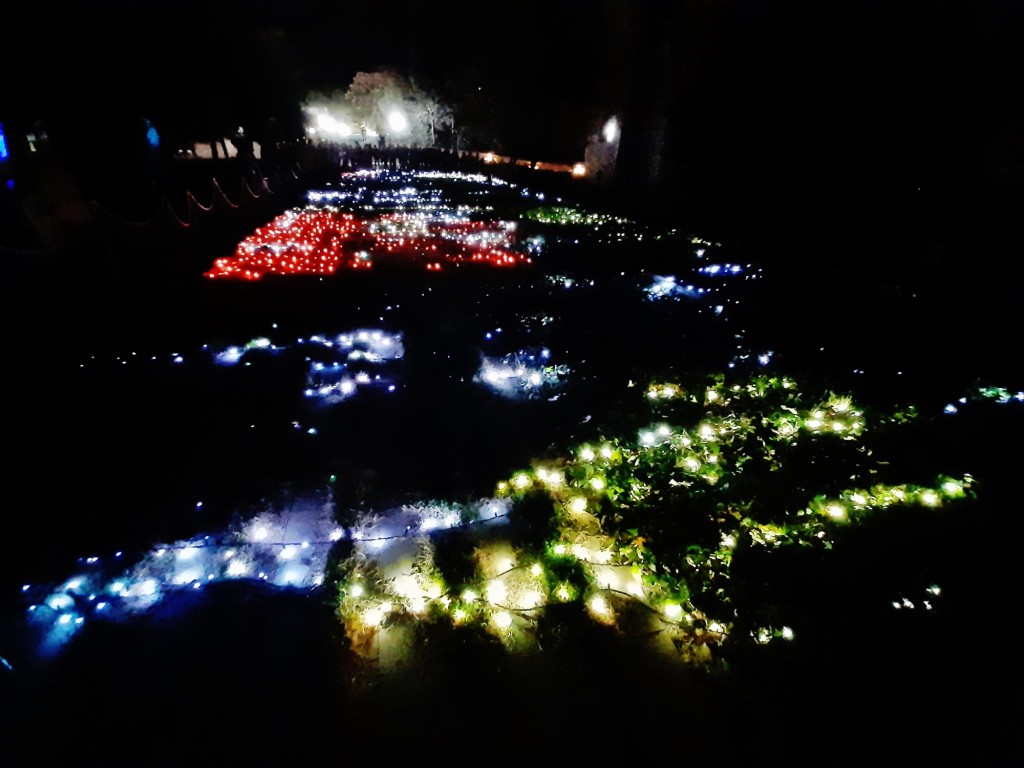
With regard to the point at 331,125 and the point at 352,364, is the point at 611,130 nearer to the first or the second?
the point at 352,364

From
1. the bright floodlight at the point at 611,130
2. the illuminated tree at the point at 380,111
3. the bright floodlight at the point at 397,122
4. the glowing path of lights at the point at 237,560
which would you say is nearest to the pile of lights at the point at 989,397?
the glowing path of lights at the point at 237,560

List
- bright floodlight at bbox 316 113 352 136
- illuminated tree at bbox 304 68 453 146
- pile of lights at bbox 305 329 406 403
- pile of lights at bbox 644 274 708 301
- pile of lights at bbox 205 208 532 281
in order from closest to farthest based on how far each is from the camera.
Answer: pile of lights at bbox 305 329 406 403 < pile of lights at bbox 644 274 708 301 < pile of lights at bbox 205 208 532 281 < illuminated tree at bbox 304 68 453 146 < bright floodlight at bbox 316 113 352 136

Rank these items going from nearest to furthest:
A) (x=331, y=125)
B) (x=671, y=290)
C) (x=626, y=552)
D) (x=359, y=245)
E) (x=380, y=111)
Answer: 1. (x=626, y=552)
2. (x=671, y=290)
3. (x=359, y=245)
4. (x=380, y=111)
5. (x=331, y=125)

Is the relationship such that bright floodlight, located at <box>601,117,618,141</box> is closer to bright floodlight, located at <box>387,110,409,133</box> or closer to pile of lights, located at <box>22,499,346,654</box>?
pile of lights, located at <box>22,499,346,654</box>

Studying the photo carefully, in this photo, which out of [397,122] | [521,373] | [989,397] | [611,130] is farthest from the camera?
[397,122]

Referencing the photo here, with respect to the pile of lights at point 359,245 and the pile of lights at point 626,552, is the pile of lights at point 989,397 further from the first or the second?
the pile of lights at point 359,245

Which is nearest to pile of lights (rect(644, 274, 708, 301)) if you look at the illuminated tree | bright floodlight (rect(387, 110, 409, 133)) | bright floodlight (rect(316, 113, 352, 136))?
the illuminated tree

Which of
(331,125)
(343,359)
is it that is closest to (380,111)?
(331,125)
